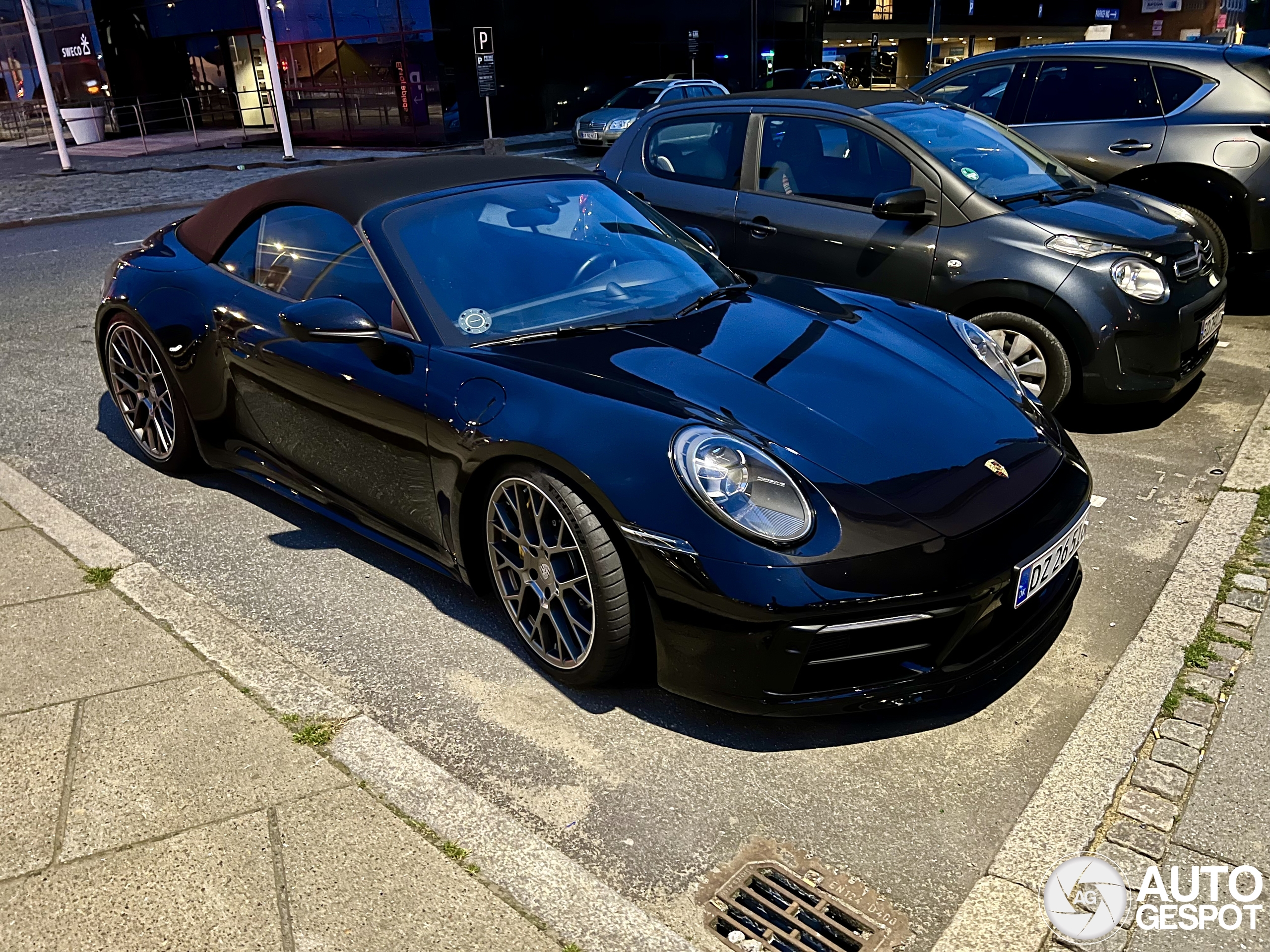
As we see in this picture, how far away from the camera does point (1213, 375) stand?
6.00 m

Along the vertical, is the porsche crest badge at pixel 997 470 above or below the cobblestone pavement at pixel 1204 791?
above

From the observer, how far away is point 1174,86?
7156 mm

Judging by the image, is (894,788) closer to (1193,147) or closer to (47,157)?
(1193,147)

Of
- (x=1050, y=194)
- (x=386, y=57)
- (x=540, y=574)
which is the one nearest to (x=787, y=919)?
(x=540, y=574)

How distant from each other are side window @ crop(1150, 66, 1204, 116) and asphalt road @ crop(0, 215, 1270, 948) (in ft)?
10.0

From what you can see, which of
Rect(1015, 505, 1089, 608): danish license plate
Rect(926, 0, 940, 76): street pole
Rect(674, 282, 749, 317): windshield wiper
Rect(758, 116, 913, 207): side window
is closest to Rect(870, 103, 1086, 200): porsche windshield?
Rect(758, 116, 913, 207): side window

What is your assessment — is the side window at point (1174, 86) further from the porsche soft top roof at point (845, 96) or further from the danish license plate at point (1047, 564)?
the danish license plate at point (1047, 564)

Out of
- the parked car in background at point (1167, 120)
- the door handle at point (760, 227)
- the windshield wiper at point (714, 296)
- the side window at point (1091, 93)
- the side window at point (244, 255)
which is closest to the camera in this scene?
the windshield wiper at point (714, 296)

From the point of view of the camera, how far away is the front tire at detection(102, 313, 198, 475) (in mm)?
4695

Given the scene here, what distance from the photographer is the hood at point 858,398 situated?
Answer: 291 cm

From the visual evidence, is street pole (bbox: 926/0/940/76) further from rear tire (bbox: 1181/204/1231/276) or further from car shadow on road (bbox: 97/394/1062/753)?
car shadow on road (bbox: 97/394/1062/753)

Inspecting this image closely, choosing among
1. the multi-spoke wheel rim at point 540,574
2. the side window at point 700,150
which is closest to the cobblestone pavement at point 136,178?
the side window at point 700,150

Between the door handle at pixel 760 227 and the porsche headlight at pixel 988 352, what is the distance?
1983mm

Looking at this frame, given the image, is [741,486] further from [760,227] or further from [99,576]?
[760,227]
